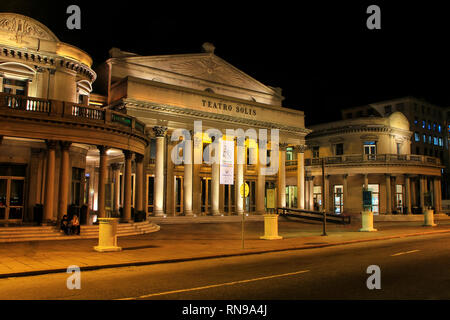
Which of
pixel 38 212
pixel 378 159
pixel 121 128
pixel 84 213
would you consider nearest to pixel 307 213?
pixel 378 159

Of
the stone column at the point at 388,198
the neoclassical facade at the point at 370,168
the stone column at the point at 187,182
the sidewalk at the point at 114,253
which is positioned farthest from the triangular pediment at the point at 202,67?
the sidewalk at the point at 114,253

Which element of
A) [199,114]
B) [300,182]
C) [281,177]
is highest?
[199,114]

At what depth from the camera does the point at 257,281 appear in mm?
9531

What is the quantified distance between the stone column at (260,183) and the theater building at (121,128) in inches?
4.2

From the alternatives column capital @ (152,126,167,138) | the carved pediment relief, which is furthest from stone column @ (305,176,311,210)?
the carved pediment relief

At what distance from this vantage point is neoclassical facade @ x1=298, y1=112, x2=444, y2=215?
43.9 meters

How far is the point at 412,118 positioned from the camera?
2356 inches

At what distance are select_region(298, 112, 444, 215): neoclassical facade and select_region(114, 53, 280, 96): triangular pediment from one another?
39.2 feet

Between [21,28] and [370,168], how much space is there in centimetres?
3498

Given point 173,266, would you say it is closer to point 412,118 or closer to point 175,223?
point 175,223

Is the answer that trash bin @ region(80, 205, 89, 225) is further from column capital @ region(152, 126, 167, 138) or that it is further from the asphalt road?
the asphalt road

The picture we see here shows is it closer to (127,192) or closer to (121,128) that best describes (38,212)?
(127,192)

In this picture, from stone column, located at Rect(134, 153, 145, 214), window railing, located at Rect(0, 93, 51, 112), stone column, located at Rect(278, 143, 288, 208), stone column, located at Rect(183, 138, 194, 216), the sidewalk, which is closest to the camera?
the sidewalk

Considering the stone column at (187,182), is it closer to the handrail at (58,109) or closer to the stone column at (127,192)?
the stone column at (127,192)
